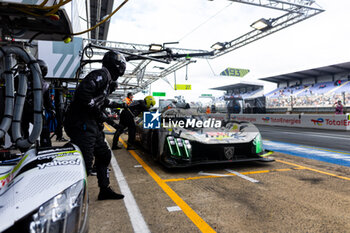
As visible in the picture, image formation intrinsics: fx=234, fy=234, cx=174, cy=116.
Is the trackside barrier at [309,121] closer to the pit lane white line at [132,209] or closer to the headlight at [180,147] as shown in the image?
the headlight at [180,147]

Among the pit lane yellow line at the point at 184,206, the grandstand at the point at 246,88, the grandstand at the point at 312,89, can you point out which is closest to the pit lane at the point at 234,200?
the pit lane yellow line at the point at 184,206

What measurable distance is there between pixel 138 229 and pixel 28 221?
135 centimetres

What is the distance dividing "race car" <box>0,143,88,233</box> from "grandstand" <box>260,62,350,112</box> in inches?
789

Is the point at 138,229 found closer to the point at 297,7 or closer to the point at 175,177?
the point at 175,177

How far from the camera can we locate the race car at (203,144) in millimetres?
3814

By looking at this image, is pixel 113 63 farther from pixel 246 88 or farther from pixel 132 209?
pixel 246 88

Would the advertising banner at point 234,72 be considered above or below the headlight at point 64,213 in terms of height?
above

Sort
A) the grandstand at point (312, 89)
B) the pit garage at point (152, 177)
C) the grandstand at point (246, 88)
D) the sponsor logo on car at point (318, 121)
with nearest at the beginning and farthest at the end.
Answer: the pit garage at point (152, 177) → the sponsor logo on car at point (318, 121) → the grandstand at point (312, 89) → the grandstand at point (246, 88)

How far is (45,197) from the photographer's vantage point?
1026 millimetres

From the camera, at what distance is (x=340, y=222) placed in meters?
2.21

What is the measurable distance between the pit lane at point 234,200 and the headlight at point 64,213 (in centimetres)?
116

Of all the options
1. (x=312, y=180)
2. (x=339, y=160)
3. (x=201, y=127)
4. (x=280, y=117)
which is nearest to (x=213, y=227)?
(x=312, y=180)

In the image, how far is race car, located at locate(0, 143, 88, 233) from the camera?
95 cm

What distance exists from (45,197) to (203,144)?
118 inches
